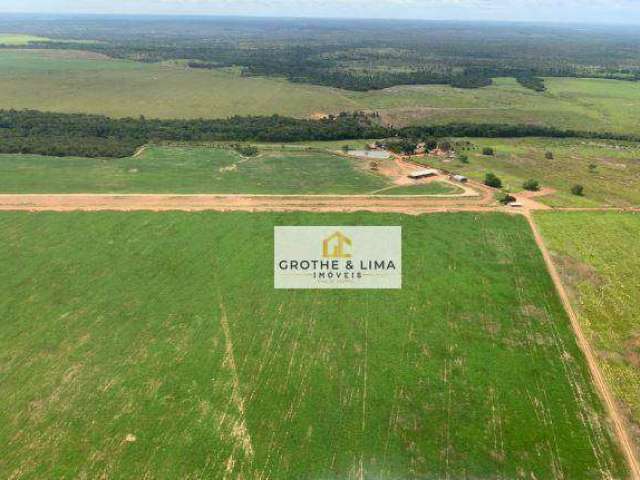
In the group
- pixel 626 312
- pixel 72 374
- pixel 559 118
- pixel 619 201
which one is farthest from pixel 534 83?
pixel 72 374

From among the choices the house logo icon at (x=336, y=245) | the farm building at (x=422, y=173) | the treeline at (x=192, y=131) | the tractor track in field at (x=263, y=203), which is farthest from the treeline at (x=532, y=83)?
the house logo icon at (x=336, y=245)

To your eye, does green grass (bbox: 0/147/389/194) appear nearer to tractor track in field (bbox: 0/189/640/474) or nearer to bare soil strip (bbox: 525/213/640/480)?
tractor track in field (bbox: 0/189/640/474)

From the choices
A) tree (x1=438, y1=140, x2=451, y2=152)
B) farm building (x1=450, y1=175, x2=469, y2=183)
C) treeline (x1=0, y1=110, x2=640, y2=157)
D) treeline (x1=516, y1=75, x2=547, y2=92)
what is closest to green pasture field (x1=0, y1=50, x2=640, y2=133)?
treeline (x1=516, y1=75, x2=547, y2=92)

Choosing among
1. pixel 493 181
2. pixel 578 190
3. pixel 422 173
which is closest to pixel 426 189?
pixel 422 173

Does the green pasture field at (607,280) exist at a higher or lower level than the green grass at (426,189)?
lower

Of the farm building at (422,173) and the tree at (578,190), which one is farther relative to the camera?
the farm building at (422,173)

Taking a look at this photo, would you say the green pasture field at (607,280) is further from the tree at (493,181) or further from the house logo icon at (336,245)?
the house logo icon at (336,245)
